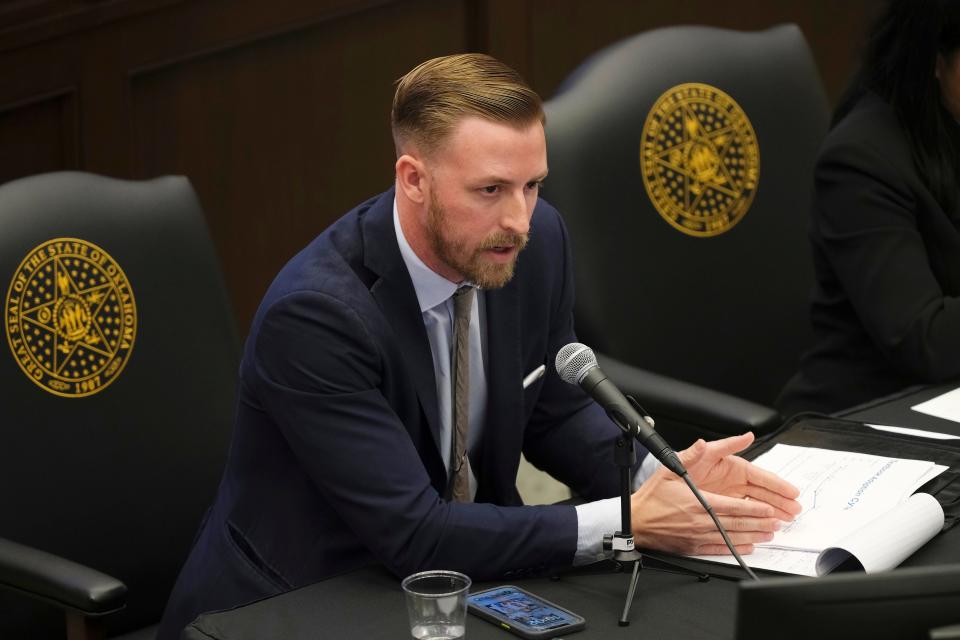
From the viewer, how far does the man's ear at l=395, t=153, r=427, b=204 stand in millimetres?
1890

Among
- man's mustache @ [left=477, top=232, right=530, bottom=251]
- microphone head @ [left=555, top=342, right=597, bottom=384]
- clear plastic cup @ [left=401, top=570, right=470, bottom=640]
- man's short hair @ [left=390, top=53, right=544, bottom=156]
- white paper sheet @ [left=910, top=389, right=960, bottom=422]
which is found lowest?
clear plastic cup @ [left=401, top=570, right=470, bottom=640]

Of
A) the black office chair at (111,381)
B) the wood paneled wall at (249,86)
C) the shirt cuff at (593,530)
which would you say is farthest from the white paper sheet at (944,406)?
the black office chair at (111,381)

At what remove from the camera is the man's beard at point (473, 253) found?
187cm

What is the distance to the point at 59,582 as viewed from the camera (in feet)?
5.94

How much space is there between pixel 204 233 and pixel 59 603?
0.68m

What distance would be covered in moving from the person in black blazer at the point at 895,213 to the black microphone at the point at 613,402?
113cm

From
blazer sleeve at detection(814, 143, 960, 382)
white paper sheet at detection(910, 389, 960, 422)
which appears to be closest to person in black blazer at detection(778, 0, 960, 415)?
blazer sleeve at detection(814, 143, 960, 382)

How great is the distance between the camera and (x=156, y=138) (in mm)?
3264

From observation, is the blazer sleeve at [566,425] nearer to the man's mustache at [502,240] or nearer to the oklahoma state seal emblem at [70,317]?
the man's mustache at [502,240]

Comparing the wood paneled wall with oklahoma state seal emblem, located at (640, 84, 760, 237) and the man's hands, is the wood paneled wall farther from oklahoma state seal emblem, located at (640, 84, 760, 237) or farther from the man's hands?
the man's hands

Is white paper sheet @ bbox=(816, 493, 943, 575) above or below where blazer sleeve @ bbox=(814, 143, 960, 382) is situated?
below

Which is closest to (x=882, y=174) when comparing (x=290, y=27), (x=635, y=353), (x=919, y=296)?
(x=919, y=296)

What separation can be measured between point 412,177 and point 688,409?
787 mm

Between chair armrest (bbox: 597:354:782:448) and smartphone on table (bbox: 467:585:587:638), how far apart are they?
780 mm
